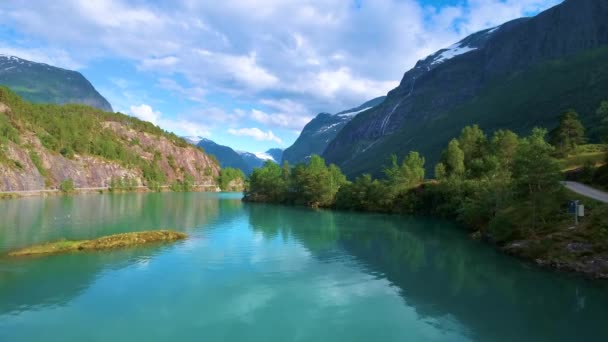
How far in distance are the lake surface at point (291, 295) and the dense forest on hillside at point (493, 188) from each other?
565 cm

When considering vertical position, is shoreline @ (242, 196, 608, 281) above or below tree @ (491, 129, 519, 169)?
below

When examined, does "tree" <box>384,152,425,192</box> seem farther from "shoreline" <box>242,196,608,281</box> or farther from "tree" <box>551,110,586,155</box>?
"shoreline" <box>242,196,608,281</box>

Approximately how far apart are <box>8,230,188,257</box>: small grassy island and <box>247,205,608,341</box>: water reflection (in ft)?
62.3

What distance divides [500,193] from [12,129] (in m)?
194

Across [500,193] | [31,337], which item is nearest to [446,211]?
[500,193]

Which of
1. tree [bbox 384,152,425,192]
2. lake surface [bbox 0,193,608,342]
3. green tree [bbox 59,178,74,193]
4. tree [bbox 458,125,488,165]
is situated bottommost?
lake surface [bbox 0,193,608,342]

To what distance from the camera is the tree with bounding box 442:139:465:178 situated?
105363 mm

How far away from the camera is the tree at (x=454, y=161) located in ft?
346

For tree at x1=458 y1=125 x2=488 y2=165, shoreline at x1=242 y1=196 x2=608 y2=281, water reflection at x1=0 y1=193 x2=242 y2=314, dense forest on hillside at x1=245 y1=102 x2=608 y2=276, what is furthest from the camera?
tree at x1=458 y1=125 x2=488 y2=165

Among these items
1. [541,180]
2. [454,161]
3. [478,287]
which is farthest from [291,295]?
[454,161]

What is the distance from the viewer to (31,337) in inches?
941

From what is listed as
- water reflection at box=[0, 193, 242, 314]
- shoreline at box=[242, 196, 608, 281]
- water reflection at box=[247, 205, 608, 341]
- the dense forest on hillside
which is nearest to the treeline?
the dense forest on hillside

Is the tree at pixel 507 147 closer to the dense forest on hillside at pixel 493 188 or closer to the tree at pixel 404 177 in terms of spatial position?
the dense forest on hillside at pixel 493 188

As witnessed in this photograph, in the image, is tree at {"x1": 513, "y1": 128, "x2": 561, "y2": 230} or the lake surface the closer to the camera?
the lake surface
